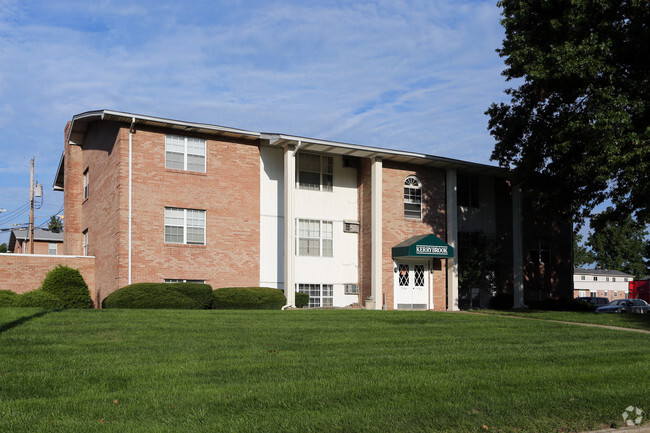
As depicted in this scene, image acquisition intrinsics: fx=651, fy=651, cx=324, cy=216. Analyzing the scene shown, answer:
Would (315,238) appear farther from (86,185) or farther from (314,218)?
(86,185)

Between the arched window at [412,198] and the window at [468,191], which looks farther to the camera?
the window at [468,191]

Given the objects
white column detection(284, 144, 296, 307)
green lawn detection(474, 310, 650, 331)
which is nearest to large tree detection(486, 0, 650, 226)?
green lawn detection(474, 310, 650, 331)

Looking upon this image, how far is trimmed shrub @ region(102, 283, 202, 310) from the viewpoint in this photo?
21.7m

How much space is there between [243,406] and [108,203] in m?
20.1

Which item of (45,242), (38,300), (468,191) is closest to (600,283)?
(468,191)

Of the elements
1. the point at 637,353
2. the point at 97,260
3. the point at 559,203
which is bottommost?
the point at 637,353

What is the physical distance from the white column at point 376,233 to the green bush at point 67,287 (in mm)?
11362

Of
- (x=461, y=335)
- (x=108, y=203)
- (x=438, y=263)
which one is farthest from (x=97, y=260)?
(x=461, y=335)

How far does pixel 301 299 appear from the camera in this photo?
2598cm

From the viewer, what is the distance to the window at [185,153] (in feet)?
82.6

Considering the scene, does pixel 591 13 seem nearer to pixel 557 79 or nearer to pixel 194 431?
pixel 557 79

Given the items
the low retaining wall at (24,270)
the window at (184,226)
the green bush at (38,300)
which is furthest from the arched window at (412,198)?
the green bush at (38,300)

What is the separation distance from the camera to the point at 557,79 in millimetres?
22391

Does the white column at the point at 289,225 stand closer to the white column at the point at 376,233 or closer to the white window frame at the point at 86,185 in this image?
the white column at the point at 376,233
